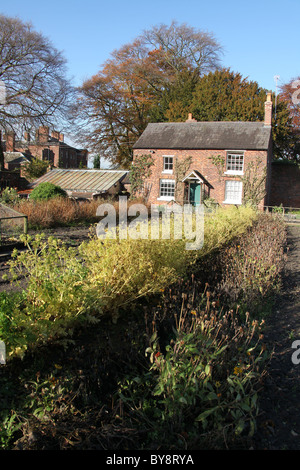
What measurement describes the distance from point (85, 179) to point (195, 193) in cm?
1028

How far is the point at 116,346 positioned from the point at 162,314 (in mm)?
1021

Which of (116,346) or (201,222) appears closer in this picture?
(116,346)

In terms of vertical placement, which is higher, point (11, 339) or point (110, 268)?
point (110, 268)

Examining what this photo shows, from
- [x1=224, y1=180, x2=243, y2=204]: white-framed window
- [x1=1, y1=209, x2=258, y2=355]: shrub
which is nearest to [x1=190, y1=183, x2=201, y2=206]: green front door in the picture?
[x1=224, y1=180, x2=243, y2=204]: white-framed window

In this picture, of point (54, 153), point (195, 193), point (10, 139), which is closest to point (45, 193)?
point (195, 193)

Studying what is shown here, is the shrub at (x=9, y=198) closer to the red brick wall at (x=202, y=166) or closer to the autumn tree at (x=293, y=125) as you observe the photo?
the red brick wall at (x=202, y=166)

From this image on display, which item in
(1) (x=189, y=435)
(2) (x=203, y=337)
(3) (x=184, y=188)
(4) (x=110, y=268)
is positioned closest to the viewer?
(1) (x=189, y=435)

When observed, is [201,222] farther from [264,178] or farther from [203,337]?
[264,178]

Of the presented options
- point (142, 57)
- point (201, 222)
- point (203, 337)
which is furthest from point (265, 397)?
point (142, 57)

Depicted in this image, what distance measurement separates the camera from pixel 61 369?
11.1 feet

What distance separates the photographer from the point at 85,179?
68.4ft

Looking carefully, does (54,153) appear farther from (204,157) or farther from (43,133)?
(204,157)

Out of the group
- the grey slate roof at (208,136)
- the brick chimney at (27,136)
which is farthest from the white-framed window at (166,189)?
the brick chimney at (27,136)

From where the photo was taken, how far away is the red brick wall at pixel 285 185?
3119 centimetres
